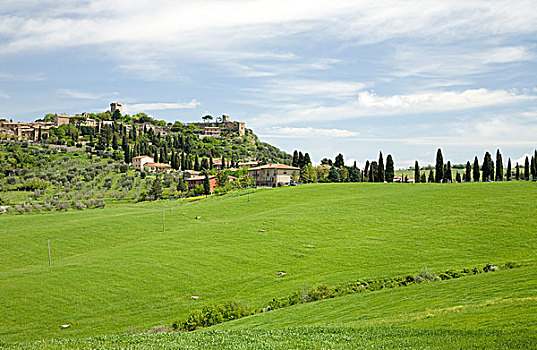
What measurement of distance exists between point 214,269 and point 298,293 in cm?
1254

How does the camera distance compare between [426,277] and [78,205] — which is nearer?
[426,277]

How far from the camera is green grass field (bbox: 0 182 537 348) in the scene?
22.2 m

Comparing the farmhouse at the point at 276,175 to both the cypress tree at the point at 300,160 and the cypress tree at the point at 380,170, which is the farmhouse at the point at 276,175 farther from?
the cypress tree at the point at 380,170

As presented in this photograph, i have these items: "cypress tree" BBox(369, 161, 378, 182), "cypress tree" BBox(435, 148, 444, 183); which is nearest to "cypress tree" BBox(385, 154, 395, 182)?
"cypress tree" BBox(369, 161, 378, 182)

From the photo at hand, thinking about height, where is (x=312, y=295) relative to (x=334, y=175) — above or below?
below

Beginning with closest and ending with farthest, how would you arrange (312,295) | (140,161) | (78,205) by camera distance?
(312,295) < (78,205) < (140,161)

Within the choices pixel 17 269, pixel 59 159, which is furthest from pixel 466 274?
pixel 59 159

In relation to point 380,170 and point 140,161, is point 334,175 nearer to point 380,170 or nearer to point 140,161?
point 380,170

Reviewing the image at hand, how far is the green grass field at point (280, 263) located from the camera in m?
22.2

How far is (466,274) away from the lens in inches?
1403

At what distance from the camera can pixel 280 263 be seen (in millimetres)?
46219

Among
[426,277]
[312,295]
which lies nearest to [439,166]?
[426,277]

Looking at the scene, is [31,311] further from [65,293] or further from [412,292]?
[412,292]

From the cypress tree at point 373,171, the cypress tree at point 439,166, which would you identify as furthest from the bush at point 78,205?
the cypress tree at point 439,166
